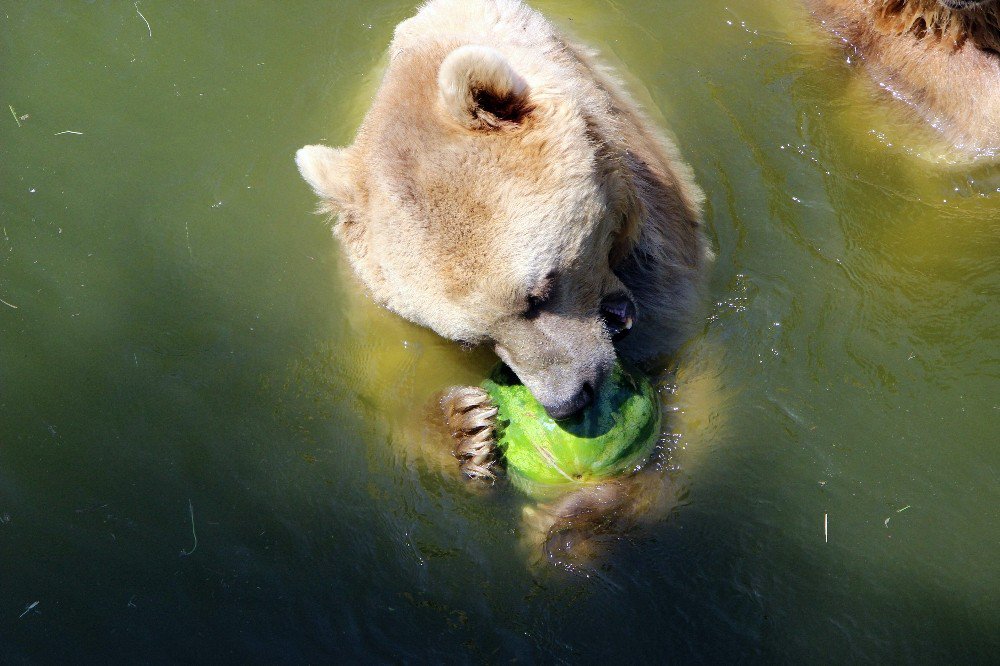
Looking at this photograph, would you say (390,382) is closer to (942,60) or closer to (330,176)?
(330,176)

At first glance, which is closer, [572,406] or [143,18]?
[572,406]

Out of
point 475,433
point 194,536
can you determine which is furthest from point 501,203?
point 194,536

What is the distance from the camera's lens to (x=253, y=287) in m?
5.08

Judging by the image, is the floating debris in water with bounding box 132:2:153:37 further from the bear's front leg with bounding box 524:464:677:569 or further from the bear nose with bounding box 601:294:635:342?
the bear's front leg with bounding box 524:464:677:569

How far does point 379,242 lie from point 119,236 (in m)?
2.24

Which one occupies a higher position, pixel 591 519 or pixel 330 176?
pixel 330 176

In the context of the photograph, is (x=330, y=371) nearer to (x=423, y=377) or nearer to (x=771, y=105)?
(x=423, y=377)

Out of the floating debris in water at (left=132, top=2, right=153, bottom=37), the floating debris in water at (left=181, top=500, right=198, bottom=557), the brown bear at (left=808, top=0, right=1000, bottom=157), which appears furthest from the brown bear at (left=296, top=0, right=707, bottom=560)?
the floating debris in water at (left=132, top=2, right=153, bottom=37)

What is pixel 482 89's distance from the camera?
3.48 metres

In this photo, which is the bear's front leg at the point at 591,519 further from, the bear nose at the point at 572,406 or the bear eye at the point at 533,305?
the bear eye at the point at 533,305

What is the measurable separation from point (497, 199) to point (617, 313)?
85 cm

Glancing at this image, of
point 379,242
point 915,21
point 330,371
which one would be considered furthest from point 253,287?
point 915,21

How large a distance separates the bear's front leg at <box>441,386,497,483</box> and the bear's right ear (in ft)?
3.37

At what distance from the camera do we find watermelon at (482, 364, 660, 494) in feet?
12.5
